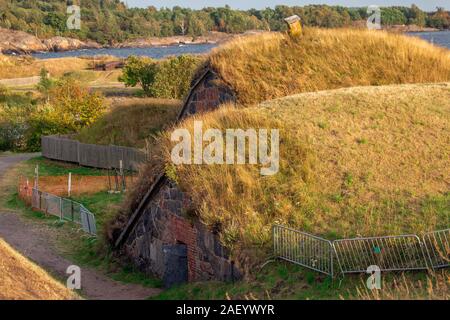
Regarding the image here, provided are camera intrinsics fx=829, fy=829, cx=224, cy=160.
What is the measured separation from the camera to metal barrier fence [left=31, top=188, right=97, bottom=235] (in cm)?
2409

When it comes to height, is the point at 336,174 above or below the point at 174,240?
above

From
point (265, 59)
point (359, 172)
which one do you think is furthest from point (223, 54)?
point (359, 172)

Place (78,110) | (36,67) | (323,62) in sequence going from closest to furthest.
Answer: (323,62) → (78,110) → (36,67)

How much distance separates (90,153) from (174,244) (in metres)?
23.4

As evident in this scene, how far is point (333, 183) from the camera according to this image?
17.2 meters

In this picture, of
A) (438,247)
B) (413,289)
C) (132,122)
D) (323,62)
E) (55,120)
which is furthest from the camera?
(55,120)

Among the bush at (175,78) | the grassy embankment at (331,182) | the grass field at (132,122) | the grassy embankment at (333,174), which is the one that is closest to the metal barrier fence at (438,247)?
→ the grassy embankment at (331,182)

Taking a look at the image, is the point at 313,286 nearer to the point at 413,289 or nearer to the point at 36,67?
the point at 413,289

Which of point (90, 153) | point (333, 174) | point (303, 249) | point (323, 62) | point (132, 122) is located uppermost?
point (323, 62)

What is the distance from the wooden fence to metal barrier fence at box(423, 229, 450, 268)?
2149 cm

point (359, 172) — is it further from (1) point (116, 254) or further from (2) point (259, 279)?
(1) point (116, 254)

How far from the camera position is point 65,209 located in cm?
2694

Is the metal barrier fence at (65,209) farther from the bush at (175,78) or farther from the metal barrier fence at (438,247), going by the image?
the bush at (175,78)

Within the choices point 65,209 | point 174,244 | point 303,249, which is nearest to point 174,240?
point 174,244
